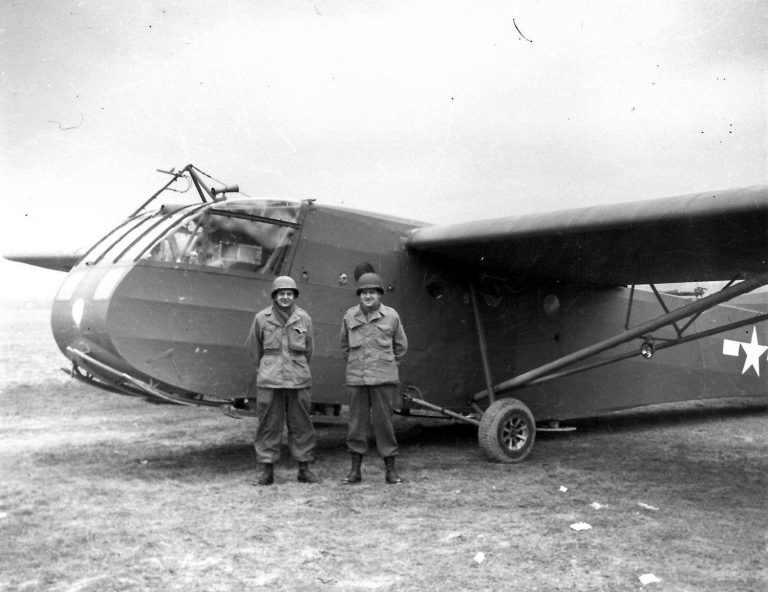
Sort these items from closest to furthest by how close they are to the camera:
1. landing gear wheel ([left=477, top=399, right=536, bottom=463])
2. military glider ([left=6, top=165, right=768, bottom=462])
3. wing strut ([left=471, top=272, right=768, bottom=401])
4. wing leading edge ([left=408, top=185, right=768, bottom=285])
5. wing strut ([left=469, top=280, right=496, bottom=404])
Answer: wing leading edge ([left=408, top=185, right=768, bottom=285]) < military glider ([left=6, top=165, right=768, bottom=462]) < wing strut ([left=471, top=272, right=768, bottom=401]) < landing gear wheel ([left=477, top=399, right=536, bottom=463]) < wing strut ([left=469, top=280, right=496, bottom=404])

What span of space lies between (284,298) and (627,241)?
322cm

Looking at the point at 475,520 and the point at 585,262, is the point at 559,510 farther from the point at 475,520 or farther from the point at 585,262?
the point at 585,262

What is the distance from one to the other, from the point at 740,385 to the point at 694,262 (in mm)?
5506

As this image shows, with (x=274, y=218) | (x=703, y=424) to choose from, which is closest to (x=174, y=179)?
(x=274, y=218)

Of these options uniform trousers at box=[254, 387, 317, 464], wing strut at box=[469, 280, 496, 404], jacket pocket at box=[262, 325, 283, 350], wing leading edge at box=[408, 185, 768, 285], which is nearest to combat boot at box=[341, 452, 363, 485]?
uniform trousers at box=[254, 387, 317, 464]

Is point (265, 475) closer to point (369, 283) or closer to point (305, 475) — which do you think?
point (305, 475)

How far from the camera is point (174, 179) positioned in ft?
26.4

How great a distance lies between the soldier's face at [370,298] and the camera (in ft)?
23.4

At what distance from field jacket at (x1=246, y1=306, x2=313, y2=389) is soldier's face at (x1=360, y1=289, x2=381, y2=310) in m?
0.60

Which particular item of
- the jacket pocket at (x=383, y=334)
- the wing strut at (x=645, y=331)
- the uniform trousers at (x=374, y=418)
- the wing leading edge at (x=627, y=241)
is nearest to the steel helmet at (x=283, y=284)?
the jacket pocket at (x=383, y=334)

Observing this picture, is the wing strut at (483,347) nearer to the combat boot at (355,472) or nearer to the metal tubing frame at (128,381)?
the combat boot at (355,472)

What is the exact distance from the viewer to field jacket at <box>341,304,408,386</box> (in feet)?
23.0

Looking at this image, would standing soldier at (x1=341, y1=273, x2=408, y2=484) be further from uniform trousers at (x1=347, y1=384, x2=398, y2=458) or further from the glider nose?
the glider nose

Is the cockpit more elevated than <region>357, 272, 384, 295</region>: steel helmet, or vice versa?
the cockpit
